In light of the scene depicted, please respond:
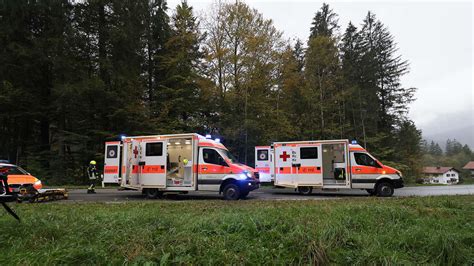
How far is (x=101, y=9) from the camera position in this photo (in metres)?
24.6

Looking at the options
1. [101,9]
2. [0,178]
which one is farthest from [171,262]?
[101,9]

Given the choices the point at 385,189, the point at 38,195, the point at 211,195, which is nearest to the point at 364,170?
the point at 385,189

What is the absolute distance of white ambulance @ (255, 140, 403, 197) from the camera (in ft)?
45.9

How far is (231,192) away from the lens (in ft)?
40.6

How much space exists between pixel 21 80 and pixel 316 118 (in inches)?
957

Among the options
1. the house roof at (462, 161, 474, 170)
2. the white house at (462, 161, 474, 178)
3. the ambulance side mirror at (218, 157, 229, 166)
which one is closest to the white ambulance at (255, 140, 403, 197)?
the ambulance side mirror at (218, 157, 229, 166)

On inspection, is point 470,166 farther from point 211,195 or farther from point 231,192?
point 231,192

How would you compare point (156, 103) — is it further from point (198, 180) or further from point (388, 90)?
point (388, 90)

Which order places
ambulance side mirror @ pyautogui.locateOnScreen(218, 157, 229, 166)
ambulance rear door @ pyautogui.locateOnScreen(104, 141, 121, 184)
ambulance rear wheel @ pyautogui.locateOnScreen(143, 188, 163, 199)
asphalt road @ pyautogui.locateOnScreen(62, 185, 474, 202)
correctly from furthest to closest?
1. ambulance rear door @ pyautogui.locateOnScreen(104, 141, 121, 184)
2. ambulance rear wheel @ pyautogui.locateOnScreen(143, 188, 163, 199)
3. asphalt road @ pyautogui.locateOnScreen(62, 185, 474, 202)
4. ambulance side mirror @ pyautogui.locateOnScreen(218, 157, 229, 166)

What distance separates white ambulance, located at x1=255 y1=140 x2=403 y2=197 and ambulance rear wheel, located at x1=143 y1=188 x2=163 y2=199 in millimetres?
6003

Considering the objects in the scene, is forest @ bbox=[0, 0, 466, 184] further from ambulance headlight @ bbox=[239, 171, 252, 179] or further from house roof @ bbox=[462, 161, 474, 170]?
house roof @ bbox=[462, 161, 474, 170]

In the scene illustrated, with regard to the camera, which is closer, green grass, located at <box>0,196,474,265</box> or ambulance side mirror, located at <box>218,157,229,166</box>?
green grass, located at <box>0,196,474,265</box>

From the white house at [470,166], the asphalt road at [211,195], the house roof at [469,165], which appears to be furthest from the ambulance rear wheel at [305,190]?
the house roof at [469,165]

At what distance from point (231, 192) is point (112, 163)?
20.6 ft
